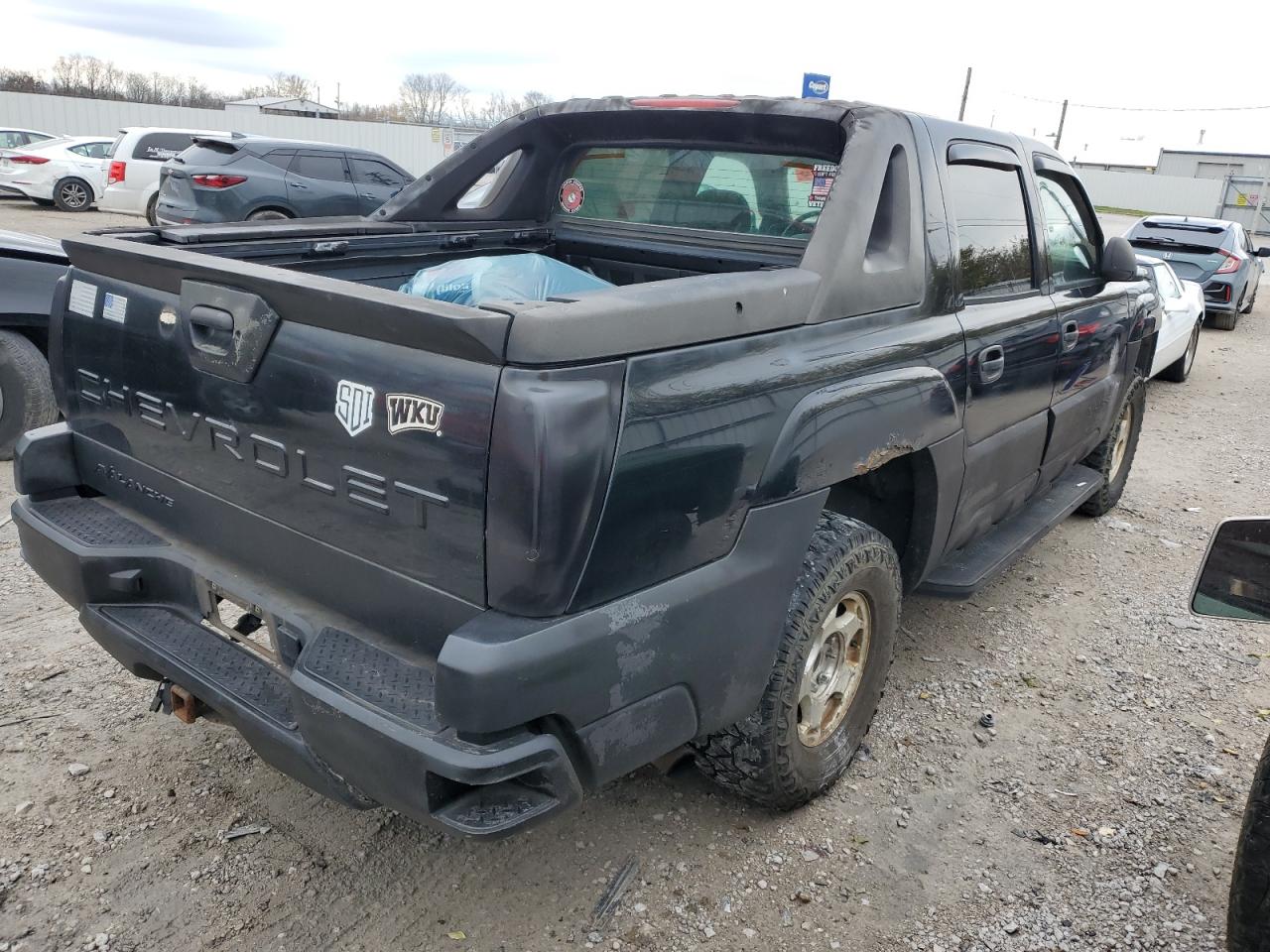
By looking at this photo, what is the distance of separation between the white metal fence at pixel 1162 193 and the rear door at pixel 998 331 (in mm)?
45882

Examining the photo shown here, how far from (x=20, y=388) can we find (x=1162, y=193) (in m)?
50.2

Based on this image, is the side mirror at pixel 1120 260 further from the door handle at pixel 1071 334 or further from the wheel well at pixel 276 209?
the wheel well at pixel 276 209

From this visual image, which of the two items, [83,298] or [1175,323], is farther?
[1175,323]

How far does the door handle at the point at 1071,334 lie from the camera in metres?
3.88

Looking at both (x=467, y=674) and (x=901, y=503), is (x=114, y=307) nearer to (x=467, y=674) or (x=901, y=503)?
(x=467, y=674)

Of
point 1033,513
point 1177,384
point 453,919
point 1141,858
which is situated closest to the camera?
point 453,919

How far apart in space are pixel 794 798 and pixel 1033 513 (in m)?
2.08

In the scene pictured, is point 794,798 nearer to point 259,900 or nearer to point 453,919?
point 453,919

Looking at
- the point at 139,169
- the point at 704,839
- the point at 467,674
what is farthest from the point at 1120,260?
the point at 139,169

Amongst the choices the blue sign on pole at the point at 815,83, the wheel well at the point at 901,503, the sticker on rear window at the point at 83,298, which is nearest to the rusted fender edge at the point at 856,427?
the wheel well at the point at 901,503

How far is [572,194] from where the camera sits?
3988 mm

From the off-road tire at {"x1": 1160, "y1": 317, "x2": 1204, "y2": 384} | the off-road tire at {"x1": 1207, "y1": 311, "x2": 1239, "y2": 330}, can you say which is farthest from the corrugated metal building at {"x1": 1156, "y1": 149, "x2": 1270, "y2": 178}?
the off-road tire at {"x1": 1160, "y1": 317, "x2": 1204, "y2": 384}

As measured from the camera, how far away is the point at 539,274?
120 inches

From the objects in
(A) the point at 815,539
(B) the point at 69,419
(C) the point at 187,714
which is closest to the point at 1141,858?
(A) the point at 815,539
